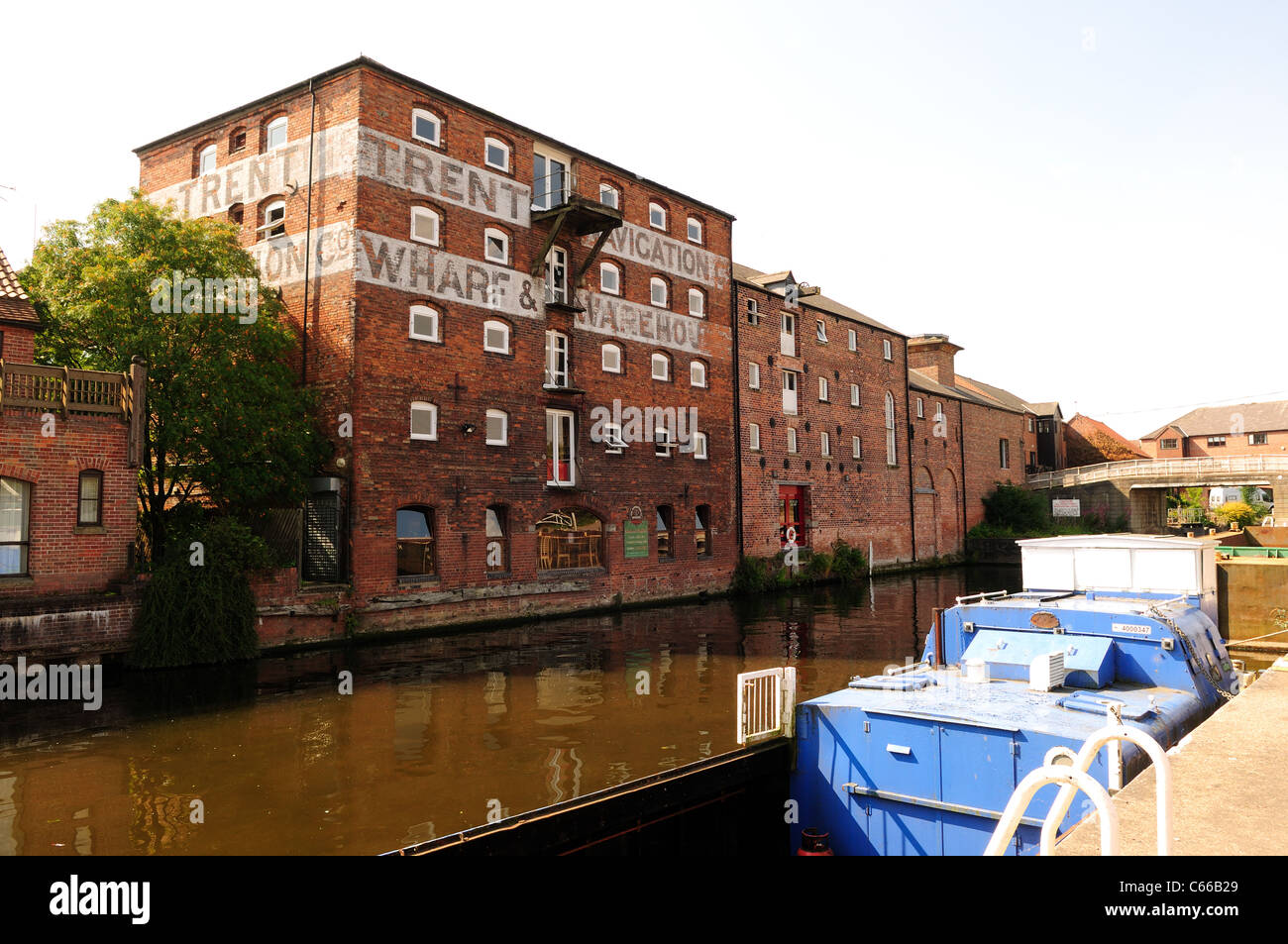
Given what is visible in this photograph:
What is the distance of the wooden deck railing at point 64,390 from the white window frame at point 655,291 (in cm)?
1639

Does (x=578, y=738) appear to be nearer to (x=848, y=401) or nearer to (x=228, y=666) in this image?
(x=228, y=666)

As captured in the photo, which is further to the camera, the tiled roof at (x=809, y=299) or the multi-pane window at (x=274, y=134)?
the tiled roof at (x=809, y=299)

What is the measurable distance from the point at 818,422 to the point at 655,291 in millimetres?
10906

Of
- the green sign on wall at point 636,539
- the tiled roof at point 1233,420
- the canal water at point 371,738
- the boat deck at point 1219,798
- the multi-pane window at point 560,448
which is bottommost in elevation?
the canal water at point 371,738

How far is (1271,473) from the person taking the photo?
Result: 4253 centimetres

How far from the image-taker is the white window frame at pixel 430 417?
20.6 meters

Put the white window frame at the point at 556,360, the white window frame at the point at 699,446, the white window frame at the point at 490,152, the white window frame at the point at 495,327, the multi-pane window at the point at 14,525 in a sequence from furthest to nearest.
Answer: the white window frame at the point at 699,446
the white window frame at the point at 556,360
the white window frame at the point at 490,152
the white window frame at the point at 495,327
the multi-pane window at the point at 14,525

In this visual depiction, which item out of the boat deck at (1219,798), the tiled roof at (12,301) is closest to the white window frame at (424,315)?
the tiled roof at (12,301)

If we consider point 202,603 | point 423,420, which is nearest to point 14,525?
point 202,603

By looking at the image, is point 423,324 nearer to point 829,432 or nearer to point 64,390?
point 64,390

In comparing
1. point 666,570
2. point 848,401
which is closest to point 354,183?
point 666,570

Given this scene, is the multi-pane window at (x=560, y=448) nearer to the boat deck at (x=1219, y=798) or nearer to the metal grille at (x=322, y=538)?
the metal grille at (x=322, y=538)

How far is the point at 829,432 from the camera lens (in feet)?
117

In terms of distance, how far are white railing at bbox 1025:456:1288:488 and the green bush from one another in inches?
1850
